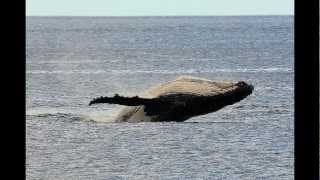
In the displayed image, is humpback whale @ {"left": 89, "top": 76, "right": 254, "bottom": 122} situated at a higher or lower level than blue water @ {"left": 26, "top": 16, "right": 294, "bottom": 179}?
higher

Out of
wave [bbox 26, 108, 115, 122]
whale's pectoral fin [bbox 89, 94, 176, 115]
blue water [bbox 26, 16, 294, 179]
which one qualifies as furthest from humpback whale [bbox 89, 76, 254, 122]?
wave [bbox 26, 108, 115, 122]

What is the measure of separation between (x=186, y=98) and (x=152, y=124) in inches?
57.5

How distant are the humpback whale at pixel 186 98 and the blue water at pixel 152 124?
0.28 m

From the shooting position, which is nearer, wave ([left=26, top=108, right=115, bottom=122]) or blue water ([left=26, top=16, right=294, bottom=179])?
blue water ([left=26, top=16, right=294, bottom=179])

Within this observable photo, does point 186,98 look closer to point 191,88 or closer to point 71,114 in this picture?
point 191,88

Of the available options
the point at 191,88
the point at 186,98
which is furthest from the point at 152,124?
the point at 191,88

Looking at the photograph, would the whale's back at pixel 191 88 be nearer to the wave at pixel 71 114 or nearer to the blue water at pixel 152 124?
the blue water at pixel 152 124

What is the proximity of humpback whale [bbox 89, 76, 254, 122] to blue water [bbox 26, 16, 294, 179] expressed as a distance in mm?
276

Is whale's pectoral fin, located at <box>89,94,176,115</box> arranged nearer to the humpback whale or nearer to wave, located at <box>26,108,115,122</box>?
Answer: the humpback whale

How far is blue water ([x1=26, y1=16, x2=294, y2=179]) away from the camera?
5785mm

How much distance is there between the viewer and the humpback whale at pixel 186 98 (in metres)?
6.18

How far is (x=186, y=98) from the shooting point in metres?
6.24

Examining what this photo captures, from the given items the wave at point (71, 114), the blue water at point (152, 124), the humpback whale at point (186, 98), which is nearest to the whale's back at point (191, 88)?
the humpback whale at point (186, 98)
